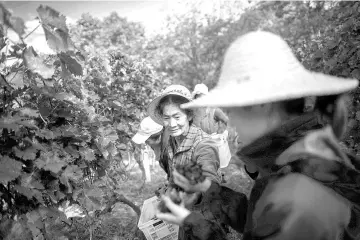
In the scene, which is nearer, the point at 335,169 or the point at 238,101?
the point at 335,169

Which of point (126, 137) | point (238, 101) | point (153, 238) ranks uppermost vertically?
point (238, 101)

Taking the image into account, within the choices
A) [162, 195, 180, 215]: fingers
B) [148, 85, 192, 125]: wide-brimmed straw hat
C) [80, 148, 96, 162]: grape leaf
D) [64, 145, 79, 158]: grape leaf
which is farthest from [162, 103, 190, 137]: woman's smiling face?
[162, 195, 180, 215]: fingers

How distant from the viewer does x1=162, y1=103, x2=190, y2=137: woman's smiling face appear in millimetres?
2502

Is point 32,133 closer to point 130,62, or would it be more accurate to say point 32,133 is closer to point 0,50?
point 0,50

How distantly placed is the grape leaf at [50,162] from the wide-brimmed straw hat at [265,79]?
89cm

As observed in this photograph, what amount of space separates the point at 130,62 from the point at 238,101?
4.29 m

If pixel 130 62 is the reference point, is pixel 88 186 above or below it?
below

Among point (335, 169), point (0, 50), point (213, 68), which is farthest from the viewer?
point (213, 68)

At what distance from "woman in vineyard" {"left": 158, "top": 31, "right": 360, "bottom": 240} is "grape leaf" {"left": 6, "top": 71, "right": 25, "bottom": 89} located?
0.88 meters

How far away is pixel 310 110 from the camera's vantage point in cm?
110

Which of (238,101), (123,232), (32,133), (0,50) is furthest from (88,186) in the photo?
(123,232)

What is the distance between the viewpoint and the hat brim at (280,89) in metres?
1.00

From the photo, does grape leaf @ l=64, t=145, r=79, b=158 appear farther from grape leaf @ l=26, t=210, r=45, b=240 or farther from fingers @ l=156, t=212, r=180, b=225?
fingers @ l=156, t=212, r=180, b=225

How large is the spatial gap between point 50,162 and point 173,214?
72 cm
